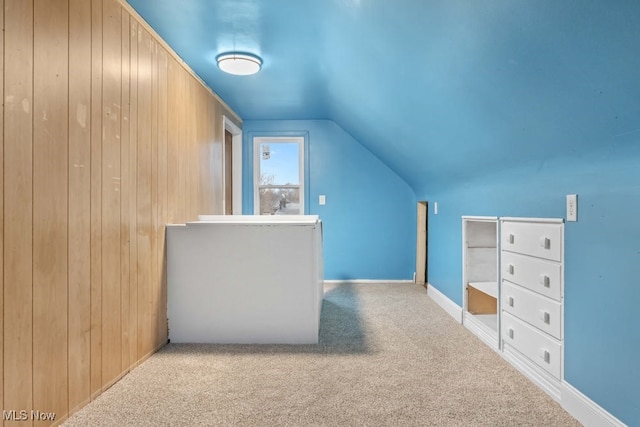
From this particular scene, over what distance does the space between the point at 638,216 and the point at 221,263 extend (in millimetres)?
2236

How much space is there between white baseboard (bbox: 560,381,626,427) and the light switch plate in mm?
774

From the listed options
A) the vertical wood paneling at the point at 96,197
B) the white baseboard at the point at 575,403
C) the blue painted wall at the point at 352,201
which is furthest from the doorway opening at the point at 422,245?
the vertical wood paneling at the point at 96,197

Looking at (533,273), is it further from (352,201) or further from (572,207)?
(352,201)

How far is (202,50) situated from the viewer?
98.8 inches

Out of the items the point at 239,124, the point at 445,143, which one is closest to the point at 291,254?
the point at 445,143

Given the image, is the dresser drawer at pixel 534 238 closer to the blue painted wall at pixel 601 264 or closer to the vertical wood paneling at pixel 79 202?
the blue painted wall at pixel 601 264

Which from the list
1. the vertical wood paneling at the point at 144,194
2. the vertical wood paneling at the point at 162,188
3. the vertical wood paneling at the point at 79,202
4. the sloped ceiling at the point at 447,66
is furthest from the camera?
the vertical wood paneling at the point at 162,188

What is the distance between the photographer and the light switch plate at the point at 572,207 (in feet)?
5.07

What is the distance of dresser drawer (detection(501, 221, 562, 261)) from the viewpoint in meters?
1.69

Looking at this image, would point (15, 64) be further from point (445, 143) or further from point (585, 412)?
point (585, 412)

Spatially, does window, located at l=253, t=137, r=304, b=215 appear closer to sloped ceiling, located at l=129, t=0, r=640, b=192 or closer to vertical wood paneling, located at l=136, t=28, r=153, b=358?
sloped ceiling, located at l=129, t=0, r=640, b=192

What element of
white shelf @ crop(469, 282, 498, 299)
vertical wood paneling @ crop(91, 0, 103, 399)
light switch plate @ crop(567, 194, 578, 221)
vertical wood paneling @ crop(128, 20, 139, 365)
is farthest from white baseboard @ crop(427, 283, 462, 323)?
vertical wood paneling @ crop(91, 0, 103, 399)

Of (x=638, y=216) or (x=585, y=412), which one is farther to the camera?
(x=585, y=412)

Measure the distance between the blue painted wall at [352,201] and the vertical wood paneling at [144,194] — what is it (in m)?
2.27
